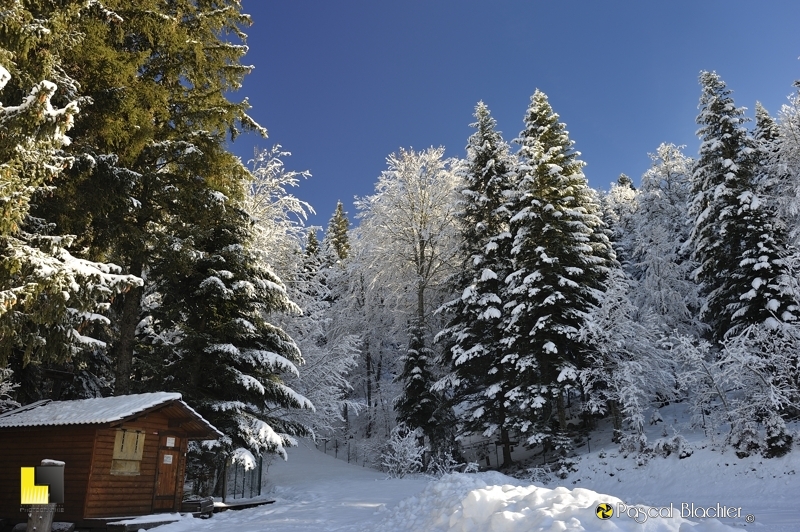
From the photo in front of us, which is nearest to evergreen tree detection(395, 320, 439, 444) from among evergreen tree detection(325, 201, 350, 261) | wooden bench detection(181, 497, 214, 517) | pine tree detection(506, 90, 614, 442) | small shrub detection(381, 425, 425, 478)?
small shrub detection(381, 425, 425, 478)

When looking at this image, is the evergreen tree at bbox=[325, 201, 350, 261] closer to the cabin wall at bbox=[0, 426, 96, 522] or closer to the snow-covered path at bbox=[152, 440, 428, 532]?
the snow-covered path at bbox=[152, 440, 428, 532]

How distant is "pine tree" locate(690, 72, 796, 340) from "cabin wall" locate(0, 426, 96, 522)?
22.1 meters

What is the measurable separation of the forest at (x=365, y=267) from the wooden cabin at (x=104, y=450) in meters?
1.55

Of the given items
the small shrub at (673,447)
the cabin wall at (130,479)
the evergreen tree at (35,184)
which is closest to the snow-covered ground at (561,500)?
the small shrub at (673,447)

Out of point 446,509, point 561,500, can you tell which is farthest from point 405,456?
point 561,500

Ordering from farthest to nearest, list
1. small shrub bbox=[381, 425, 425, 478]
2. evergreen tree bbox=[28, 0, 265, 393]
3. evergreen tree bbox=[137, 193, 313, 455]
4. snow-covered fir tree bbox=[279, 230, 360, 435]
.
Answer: snow-covered fir tree bbox=[279, 230, 360, 435] → small shrub bbox=[381, 425, 425, 478] → evergreen tree bbox=[137, 193, 313, 455] → evergreen tree bbox=[28, 0, 265, 393]

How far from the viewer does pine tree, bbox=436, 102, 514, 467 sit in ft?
74.7

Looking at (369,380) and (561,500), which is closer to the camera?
(561,500)

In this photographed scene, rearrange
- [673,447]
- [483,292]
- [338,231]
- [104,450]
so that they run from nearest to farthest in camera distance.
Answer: [104,450], [673,447], [483,292], [338,231]

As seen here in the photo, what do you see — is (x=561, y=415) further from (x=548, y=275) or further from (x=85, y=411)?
(x=85, y=411)

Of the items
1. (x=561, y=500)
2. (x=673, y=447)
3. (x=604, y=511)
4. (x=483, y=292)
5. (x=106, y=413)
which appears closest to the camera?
(x=604, y=511)

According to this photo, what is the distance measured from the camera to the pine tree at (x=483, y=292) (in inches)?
897

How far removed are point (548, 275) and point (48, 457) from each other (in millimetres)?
18346

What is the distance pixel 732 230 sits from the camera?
70.8ft
